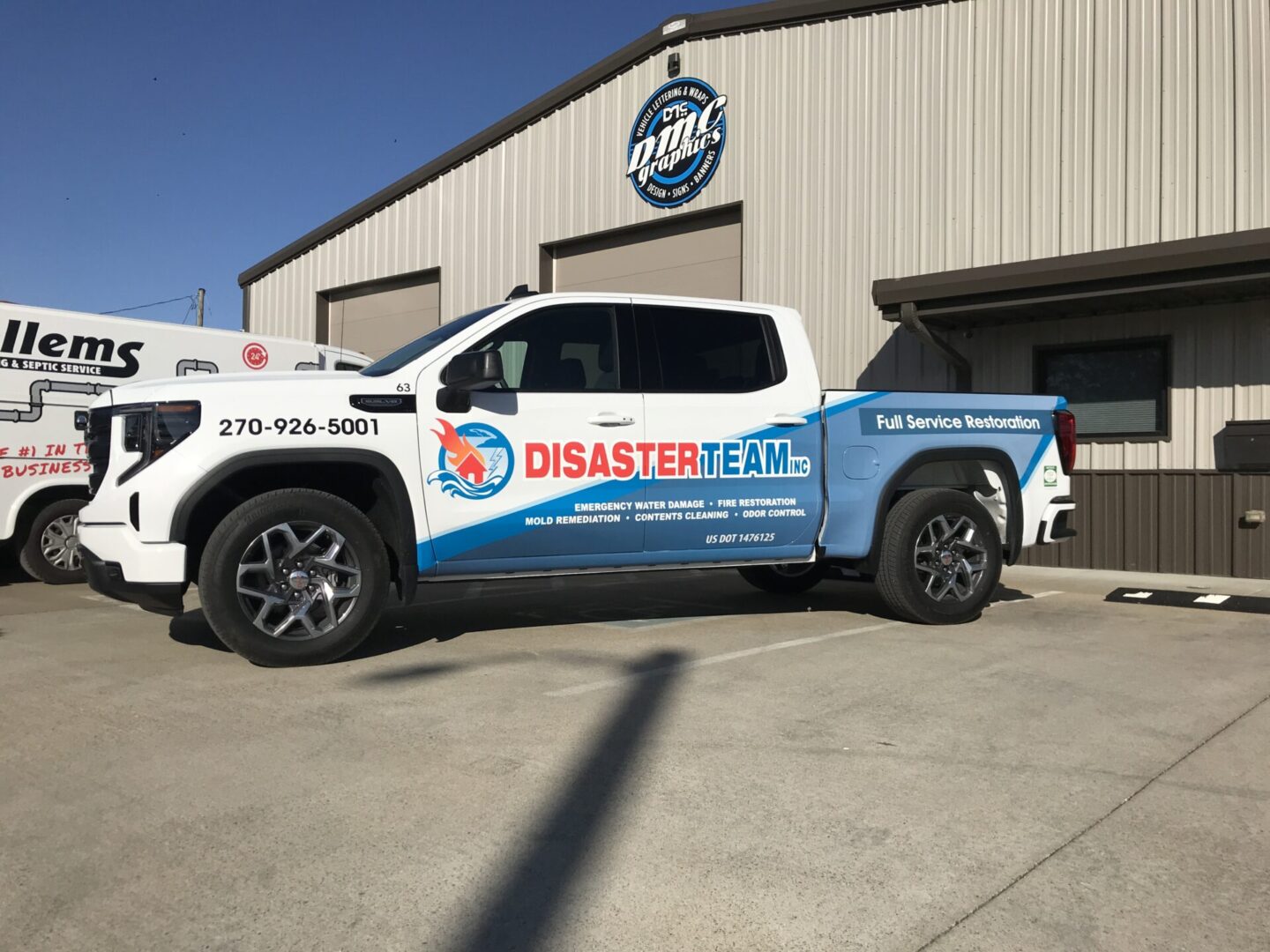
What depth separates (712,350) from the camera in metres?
6.09

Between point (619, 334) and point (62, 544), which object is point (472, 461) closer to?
point (619, 334)

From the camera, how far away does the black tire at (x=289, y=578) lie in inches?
190

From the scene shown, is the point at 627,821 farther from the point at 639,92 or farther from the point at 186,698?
the point at 639,92

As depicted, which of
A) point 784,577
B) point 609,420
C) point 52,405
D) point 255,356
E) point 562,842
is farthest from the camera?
point 255,356

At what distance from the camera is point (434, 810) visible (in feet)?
10.2

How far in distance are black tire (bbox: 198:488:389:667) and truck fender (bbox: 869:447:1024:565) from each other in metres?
3.10

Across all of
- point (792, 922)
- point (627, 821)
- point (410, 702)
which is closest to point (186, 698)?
point (410, 702)

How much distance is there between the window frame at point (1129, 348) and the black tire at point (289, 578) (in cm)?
773

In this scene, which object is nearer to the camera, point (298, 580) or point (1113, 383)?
point (298, 580)

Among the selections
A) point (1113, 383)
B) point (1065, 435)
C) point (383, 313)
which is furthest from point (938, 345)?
point (383, 313)

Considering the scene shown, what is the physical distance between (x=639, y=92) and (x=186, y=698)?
1241 centimetres

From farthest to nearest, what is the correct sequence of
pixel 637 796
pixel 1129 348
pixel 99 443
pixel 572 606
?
pixel 1129 348 → pixel 572 606 → pixel 99 443 → pixel 637 796

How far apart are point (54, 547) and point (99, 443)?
413 cm

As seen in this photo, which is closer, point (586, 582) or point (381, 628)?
point (381, 628)
